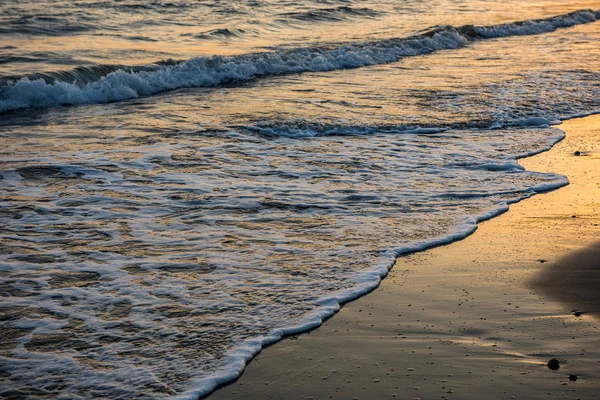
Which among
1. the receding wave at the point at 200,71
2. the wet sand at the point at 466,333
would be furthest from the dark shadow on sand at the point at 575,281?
the receding wave at the point at 200,71

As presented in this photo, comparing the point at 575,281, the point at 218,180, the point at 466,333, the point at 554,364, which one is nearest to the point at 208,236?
the point at 218,180

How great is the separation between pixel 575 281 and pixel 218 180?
3.42 meters

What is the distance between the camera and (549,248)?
5520mm

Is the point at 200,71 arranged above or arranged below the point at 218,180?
above

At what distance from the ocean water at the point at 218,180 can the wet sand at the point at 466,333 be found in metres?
0.18

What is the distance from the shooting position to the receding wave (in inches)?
457

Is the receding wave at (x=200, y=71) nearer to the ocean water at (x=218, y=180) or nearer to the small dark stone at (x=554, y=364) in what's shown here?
the ocean water at (x=218, y=180)

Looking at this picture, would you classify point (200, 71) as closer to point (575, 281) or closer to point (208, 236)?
point (208, 236)

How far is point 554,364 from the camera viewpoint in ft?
12.7

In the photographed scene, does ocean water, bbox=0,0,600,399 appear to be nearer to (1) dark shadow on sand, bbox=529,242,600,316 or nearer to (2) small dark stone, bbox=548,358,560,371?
(1) dark shadow on sand, bbox=529,242,600,316

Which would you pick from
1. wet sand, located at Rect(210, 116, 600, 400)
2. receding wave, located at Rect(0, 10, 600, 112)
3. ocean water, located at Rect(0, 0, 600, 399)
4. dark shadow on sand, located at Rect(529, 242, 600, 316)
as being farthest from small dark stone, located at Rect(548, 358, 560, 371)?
receding wave, located at Rect(0, 10, 600, 112)

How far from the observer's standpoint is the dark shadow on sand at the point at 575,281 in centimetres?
465

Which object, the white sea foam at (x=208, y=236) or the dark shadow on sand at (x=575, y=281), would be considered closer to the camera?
the white sea foam at (x=208, y=236)

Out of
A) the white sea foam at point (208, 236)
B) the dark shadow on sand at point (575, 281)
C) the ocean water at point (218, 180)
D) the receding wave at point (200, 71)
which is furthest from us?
the receding wave at point (200, 71)
